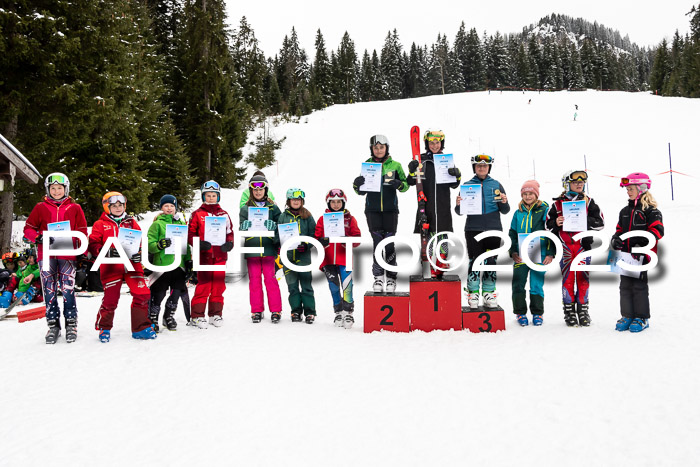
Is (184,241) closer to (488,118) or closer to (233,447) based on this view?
(233,447)

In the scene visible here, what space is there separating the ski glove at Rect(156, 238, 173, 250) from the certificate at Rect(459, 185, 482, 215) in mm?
3590

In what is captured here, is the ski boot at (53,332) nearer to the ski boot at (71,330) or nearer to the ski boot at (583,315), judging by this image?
the ski boot at (71,330)

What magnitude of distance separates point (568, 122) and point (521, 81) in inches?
1601

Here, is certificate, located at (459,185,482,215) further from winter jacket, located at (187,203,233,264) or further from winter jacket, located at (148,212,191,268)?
winter jacket, located at (148,212,191,268)

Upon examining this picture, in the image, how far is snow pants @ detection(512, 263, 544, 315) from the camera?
539cm

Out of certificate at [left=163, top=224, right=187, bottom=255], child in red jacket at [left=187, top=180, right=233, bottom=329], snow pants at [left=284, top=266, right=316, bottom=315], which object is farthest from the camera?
snow pants at [left=284, top=266, right=316, bottom=315]

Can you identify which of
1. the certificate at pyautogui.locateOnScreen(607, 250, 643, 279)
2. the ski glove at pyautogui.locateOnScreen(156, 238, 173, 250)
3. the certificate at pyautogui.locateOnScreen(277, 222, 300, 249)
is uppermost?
the certificate at pyautogui.locateOnScreen(277, 222, 300, 249)

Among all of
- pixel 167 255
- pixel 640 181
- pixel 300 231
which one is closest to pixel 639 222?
pixel 640 181

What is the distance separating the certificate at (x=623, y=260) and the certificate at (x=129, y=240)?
549 cm

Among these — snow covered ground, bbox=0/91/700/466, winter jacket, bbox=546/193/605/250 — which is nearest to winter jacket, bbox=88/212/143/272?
snow covered ground, bbox=0/91/700/466

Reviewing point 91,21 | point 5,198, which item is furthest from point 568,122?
point 5,198

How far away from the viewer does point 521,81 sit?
227 ft

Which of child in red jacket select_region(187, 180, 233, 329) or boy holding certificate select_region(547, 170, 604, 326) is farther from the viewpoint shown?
child in red jacket select_region(187, 180, 233, 329)

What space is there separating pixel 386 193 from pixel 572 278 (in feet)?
7.99
